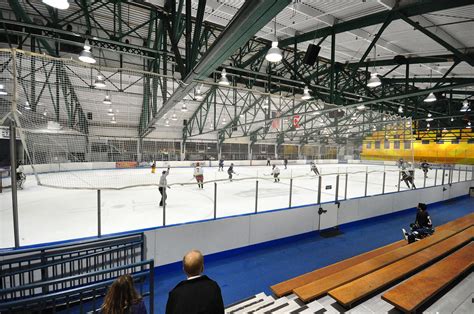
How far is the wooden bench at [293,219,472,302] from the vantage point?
293 cm

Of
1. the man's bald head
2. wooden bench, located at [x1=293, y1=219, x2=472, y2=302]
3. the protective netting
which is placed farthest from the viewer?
the protective netting

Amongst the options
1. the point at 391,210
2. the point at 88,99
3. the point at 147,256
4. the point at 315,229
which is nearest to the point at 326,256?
the point at 315,229

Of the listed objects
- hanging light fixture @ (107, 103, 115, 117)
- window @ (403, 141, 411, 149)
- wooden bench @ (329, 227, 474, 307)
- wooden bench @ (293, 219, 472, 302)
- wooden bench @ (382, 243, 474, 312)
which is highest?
hanging light fixture @ (107, 103, 115, 117)

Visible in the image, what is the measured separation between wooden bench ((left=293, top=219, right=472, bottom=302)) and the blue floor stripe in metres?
1.16

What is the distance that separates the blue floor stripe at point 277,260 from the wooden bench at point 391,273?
160 cm

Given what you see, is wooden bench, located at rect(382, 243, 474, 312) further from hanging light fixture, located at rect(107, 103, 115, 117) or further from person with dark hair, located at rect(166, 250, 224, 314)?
hanging light fixture, located at rect(107, 103, 115, 117)

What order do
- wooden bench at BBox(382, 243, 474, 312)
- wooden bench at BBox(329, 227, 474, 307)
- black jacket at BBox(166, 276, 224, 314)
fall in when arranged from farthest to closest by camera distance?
wooden bench at BBox(329, 227, 474, 307) → wooden bench at BBox(382, 243, 474, 312) → black jacket at BBox(166, 276, 224, 314)

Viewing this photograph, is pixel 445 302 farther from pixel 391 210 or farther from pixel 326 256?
pixel 391 210

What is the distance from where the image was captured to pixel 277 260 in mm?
4965

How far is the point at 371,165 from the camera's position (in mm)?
10906

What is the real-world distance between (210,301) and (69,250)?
3.04 meters

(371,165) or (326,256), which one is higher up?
(371,165)

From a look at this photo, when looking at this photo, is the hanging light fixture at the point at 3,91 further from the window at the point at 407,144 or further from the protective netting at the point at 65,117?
the window at the point at 407,144

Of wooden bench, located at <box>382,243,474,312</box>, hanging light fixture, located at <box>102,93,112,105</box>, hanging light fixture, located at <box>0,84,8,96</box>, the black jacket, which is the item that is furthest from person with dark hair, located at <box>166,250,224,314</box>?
hanging light fixture, located at <box>102,93,112,105</box>
